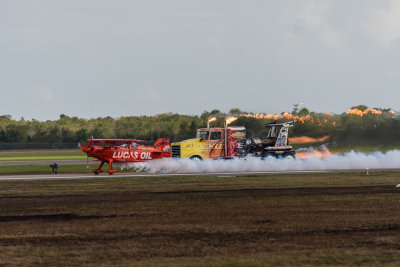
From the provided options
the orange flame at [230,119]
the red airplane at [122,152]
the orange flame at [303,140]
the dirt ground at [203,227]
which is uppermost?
the orange flame at [230,119]

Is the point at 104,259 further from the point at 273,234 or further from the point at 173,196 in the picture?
the point at 173,196

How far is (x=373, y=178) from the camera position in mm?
36875

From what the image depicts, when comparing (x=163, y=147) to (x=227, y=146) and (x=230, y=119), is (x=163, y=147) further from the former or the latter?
(x=230, y=119)

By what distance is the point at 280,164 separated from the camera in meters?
46.9

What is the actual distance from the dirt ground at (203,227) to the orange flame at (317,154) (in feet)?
70.3

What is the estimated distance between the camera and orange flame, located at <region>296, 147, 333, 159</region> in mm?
51250

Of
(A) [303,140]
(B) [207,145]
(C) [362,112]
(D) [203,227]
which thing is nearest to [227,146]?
(B) [207,145]

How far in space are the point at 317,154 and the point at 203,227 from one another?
35403 millimetres

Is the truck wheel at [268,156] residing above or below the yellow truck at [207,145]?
below

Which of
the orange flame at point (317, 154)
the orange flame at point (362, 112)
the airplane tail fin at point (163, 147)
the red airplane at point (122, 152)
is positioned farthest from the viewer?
the orange flame at point (362, 112)

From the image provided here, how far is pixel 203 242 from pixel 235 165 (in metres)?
30.3

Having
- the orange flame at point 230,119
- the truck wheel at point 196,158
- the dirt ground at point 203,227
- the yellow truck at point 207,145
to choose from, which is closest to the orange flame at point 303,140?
the orange flame at point 230,119

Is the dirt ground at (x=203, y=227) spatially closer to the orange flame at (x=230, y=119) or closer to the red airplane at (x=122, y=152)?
the red airplane at (x=122, y=152)

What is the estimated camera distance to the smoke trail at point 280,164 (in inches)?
1751
